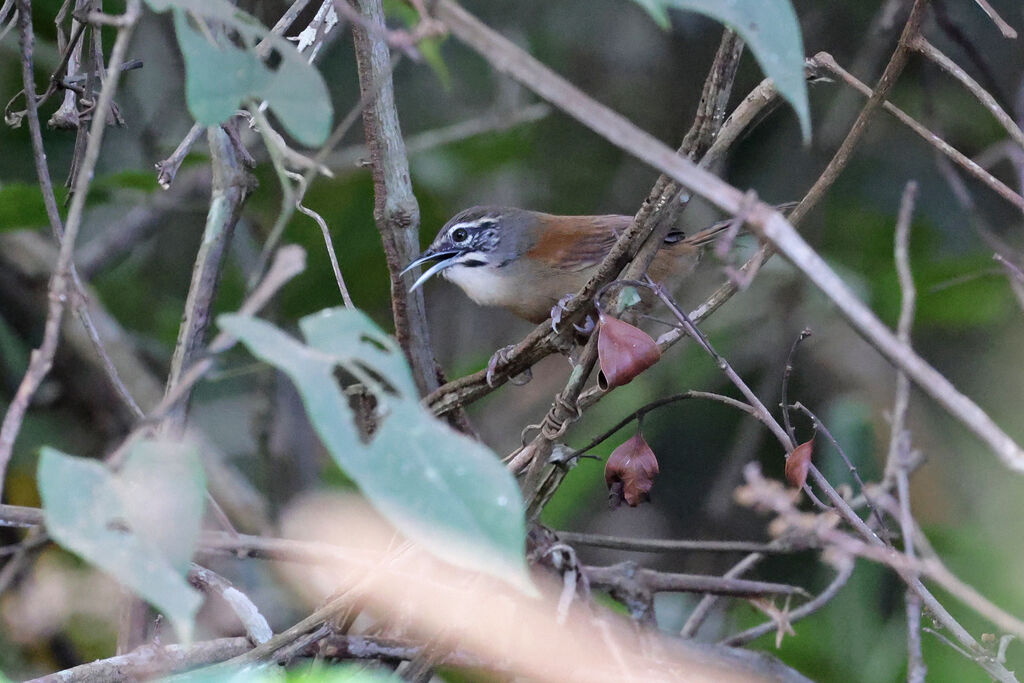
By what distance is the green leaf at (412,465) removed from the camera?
1049mm

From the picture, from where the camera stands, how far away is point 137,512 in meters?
1.14

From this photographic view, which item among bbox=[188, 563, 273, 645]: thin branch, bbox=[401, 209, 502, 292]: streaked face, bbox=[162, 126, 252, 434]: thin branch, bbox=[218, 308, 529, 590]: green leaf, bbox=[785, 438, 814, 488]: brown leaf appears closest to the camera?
bbox=[218, 308, 529, 590]: green leaf

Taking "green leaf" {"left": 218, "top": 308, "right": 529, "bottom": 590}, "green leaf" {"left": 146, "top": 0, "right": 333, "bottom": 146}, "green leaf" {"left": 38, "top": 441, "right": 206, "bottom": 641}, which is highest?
"green leaf" {"left": 146, "top": 0, "right": 333, "bottom": 146}

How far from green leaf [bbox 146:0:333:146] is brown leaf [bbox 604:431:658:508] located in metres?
1.03

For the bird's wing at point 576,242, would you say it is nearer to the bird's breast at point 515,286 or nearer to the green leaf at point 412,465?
the bird's breast at point 515,286

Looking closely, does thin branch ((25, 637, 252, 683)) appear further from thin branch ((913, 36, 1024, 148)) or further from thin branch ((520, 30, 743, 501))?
thin branch ((913, 36, 1024, 148))

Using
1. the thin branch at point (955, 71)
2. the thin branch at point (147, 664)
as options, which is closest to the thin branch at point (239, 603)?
the thin branch at point (147, 664)

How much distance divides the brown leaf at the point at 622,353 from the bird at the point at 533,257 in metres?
2.26

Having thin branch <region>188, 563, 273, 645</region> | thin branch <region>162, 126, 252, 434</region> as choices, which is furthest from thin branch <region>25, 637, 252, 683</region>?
thin branch <region>162, 126, 252, 434</region>

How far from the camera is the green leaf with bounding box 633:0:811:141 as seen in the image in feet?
3.87

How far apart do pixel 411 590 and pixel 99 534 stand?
3.81 ft

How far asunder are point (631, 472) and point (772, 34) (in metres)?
1.07

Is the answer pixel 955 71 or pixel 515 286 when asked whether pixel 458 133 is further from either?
pixel 955 71

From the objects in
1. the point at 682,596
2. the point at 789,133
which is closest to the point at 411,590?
the point at 682,596
